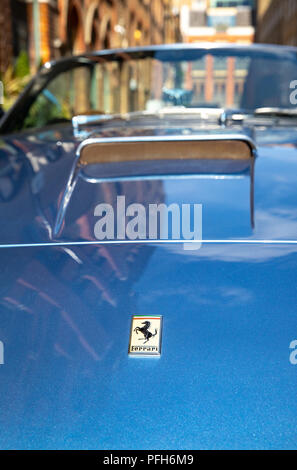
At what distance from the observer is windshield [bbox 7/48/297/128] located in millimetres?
2680

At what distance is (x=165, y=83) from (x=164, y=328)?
1.91 meters

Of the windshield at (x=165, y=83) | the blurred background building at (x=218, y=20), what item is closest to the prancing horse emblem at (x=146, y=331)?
the windshield at (x=165, y=83)

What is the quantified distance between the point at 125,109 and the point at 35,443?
203cm

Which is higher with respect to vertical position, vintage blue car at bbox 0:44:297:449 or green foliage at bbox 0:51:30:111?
green foliage at bbox 0:51:30:111

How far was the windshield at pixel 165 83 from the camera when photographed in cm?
268

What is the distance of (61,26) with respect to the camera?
44.4 ft

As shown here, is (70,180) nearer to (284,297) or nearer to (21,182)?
(21,182)

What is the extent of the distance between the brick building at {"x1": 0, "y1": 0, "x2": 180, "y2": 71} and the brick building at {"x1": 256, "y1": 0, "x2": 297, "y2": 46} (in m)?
16.5

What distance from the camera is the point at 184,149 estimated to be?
1660mm

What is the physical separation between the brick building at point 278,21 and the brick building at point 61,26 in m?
16.5

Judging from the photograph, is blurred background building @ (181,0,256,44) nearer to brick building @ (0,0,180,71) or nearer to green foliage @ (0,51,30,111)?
brick building @ (0,0,180,71)

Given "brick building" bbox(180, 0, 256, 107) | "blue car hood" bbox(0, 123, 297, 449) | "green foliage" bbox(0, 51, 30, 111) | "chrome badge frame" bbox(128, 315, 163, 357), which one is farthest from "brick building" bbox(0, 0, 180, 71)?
"brick building" bbox(180, 0, 256, 107)

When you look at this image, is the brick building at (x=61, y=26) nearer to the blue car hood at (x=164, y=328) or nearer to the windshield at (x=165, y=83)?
the windshield at (x=165, y=83)

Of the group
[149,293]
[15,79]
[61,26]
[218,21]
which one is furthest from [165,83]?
[218,21]
